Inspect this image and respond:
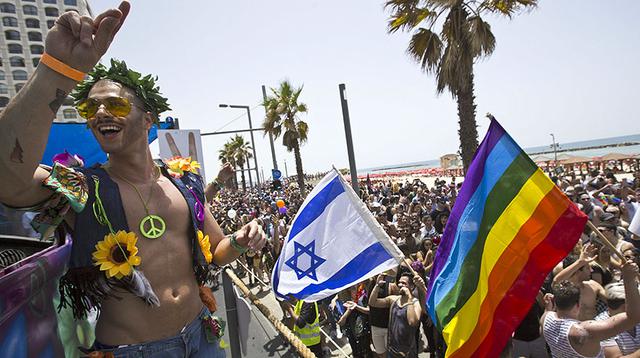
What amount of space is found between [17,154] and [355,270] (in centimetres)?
295

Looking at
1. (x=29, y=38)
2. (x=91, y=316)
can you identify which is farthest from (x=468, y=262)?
(x=29, y=38)

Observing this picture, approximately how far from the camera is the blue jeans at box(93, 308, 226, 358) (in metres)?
1.76

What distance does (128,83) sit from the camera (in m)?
2.07

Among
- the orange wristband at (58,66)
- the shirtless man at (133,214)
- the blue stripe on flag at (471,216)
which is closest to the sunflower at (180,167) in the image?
the shirtless man at (133,214)

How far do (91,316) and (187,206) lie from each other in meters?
0.68

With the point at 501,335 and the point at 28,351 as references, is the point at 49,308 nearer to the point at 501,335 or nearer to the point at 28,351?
the point at 28,351

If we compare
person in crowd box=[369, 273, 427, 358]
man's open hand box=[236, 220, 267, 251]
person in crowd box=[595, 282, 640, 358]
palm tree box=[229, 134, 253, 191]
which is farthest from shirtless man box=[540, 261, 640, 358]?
palm tree box=[229, 134, 253, 191]

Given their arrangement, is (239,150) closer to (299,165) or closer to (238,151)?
(238,151)

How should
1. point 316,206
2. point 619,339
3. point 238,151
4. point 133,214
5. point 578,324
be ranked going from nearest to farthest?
point 133,214 < point 578,324 < point 619,339 < point 316,206 < point 238,151

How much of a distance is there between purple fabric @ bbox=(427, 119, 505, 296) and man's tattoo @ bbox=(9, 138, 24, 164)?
10.6 feet

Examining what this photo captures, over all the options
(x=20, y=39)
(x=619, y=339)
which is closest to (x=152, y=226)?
(x=619, y=339)

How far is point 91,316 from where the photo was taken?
1.80m

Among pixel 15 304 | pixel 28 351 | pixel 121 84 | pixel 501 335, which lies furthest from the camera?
pixel 501 335

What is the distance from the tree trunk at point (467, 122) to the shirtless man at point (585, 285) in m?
6.22
